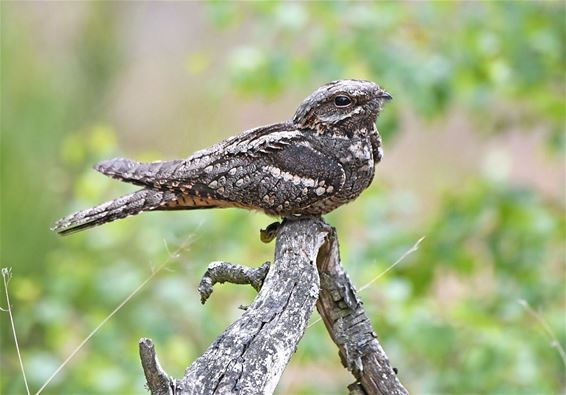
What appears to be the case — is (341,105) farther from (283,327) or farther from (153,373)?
(153,373)

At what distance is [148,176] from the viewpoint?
2428 millimetres

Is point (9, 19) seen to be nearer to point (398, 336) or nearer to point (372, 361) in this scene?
point (398, 336)

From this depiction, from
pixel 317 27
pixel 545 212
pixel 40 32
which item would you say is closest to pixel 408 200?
pixel 545 212

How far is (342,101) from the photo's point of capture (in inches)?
95.8

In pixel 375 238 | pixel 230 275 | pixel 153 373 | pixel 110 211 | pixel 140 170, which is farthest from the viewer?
pixel 375 238

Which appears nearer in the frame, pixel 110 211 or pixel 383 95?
pixel 110 211

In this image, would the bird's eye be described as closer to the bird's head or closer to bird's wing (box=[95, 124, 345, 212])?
the bird's head

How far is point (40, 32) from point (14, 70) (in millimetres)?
644

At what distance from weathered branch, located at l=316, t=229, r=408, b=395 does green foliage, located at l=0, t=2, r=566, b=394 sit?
173 cm

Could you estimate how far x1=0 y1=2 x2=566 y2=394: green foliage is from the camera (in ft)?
13.8

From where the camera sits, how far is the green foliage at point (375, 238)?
4.20 metres

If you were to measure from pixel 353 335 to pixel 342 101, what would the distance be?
63 cm

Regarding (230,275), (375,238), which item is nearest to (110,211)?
(230,275)

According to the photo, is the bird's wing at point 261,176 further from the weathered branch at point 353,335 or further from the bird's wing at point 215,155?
the weathered branch at point 353,335
